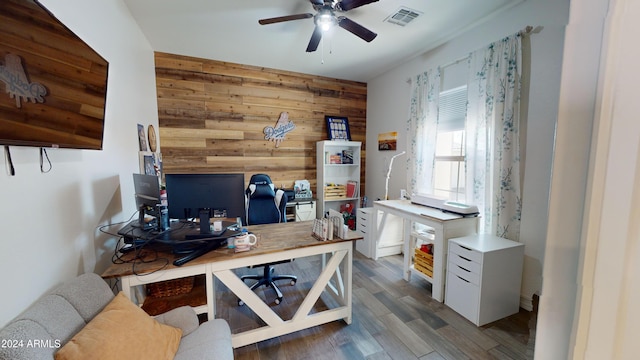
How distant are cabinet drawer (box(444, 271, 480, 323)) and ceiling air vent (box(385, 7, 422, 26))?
2.51 metres

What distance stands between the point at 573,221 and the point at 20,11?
1706 mm

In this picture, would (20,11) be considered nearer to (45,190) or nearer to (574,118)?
(45,190)

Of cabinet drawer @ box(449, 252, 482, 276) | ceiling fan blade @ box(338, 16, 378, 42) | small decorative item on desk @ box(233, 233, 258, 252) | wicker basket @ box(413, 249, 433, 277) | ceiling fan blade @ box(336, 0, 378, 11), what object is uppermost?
ceiling fan blade @ box(336, 0, 378, 11)

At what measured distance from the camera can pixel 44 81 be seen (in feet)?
3.53

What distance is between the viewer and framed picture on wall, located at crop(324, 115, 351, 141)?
4.44m

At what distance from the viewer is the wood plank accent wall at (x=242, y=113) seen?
357 cm

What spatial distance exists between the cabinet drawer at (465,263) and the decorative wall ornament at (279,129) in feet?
9.82

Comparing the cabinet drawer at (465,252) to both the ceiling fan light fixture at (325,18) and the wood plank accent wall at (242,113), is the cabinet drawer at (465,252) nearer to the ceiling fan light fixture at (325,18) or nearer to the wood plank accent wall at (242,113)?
the ceiling fan light fixture at (325,18)

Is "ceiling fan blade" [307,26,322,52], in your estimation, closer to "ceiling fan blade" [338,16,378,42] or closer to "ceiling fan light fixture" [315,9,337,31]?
"ceiling fan light fixture" [315,9,337,31]

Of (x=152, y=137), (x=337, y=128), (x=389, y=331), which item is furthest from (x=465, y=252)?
(x=152, y=137)

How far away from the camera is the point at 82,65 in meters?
1.33

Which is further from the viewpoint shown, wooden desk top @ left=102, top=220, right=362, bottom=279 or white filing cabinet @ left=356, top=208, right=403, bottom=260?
white filing cabinet @ left=356, top=208, right=403, bottom=260

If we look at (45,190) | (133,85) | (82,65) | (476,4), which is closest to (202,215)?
(45,190)

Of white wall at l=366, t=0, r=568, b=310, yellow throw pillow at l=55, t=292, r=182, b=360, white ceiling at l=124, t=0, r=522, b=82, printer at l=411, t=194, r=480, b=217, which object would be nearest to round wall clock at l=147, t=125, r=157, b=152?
white ceiling at l=124, t=0, r=522, b=82
